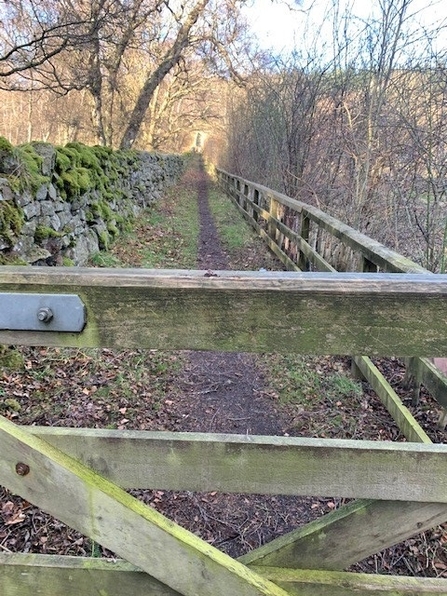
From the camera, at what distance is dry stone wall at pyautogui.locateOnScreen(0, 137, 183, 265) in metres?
4.68

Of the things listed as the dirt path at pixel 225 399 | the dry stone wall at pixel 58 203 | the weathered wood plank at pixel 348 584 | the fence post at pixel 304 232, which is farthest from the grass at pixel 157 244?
the weathered wood plank at pixel 348 584

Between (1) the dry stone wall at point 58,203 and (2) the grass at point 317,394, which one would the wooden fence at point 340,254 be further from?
(1) the dry stone wall at point 58,203

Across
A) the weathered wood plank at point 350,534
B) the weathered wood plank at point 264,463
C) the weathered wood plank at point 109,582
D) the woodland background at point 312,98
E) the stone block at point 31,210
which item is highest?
the woodland background at point 312,98

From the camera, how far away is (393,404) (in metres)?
3.41

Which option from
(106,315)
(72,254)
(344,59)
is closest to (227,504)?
(106,315)

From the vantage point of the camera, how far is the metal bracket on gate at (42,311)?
1227 mm

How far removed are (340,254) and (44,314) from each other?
4858 mm

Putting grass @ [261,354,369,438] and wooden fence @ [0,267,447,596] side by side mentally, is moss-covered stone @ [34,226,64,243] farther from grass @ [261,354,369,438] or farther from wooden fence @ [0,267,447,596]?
wooden fence @ [0,267,447,596]

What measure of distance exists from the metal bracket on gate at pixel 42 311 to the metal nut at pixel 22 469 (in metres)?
0.37

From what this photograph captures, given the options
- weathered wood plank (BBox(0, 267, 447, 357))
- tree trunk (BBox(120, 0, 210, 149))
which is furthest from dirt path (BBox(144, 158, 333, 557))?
tree trunk (BBox(120, 0, 210, 149))

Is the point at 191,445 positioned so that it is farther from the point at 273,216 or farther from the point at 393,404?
the point at 273,216

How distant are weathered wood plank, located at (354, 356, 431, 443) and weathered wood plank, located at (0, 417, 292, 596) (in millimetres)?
1941

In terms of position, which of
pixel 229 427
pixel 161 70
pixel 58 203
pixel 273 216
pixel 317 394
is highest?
pixel 161 70

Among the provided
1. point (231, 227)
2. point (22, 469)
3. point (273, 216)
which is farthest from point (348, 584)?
point (231, 227)
